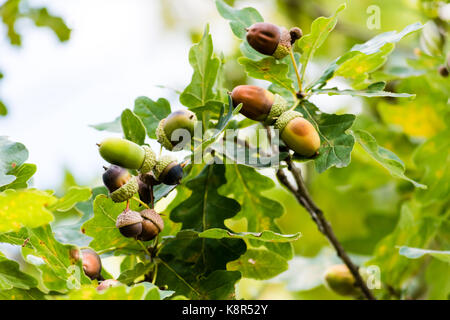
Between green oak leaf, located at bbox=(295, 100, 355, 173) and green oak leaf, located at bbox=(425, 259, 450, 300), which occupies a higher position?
green oak leaf, located at bbox=(295, 100, 355, 173)

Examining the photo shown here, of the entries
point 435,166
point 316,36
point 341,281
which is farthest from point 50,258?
point 435,166

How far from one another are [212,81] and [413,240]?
702 mm

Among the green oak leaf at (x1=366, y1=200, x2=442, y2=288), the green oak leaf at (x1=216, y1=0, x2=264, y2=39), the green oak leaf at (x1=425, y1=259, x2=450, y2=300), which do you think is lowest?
the green oak leaf at (x1=425, y1=259, x2=450, y2=300)

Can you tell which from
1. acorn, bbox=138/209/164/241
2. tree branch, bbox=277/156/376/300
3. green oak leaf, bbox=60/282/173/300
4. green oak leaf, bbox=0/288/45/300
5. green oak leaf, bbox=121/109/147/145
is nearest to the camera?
green oak leaf, bbox=60/282/173/300

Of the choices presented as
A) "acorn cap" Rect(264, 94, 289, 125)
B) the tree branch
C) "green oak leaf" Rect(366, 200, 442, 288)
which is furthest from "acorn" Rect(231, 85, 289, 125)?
"green oak leaf" Rect(366, 200, 442, 288)

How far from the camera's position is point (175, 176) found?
3.34 feet

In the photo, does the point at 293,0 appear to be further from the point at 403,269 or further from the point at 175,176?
the point at 175,176

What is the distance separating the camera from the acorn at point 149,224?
98cm

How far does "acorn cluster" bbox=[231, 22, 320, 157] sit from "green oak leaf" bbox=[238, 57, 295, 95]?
0.02 meters

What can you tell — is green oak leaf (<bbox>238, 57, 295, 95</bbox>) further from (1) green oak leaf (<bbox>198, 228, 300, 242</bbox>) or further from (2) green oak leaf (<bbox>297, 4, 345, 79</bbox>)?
(1) green oak leaf (<bbox>198, 228, 300, 242</bbox>)

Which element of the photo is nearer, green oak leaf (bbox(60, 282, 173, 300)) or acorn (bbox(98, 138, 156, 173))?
→ green oak leaf (bbox(60, 282, 173, 300))

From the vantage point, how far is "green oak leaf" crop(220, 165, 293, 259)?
124cm

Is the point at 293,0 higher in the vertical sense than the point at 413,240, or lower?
higher
